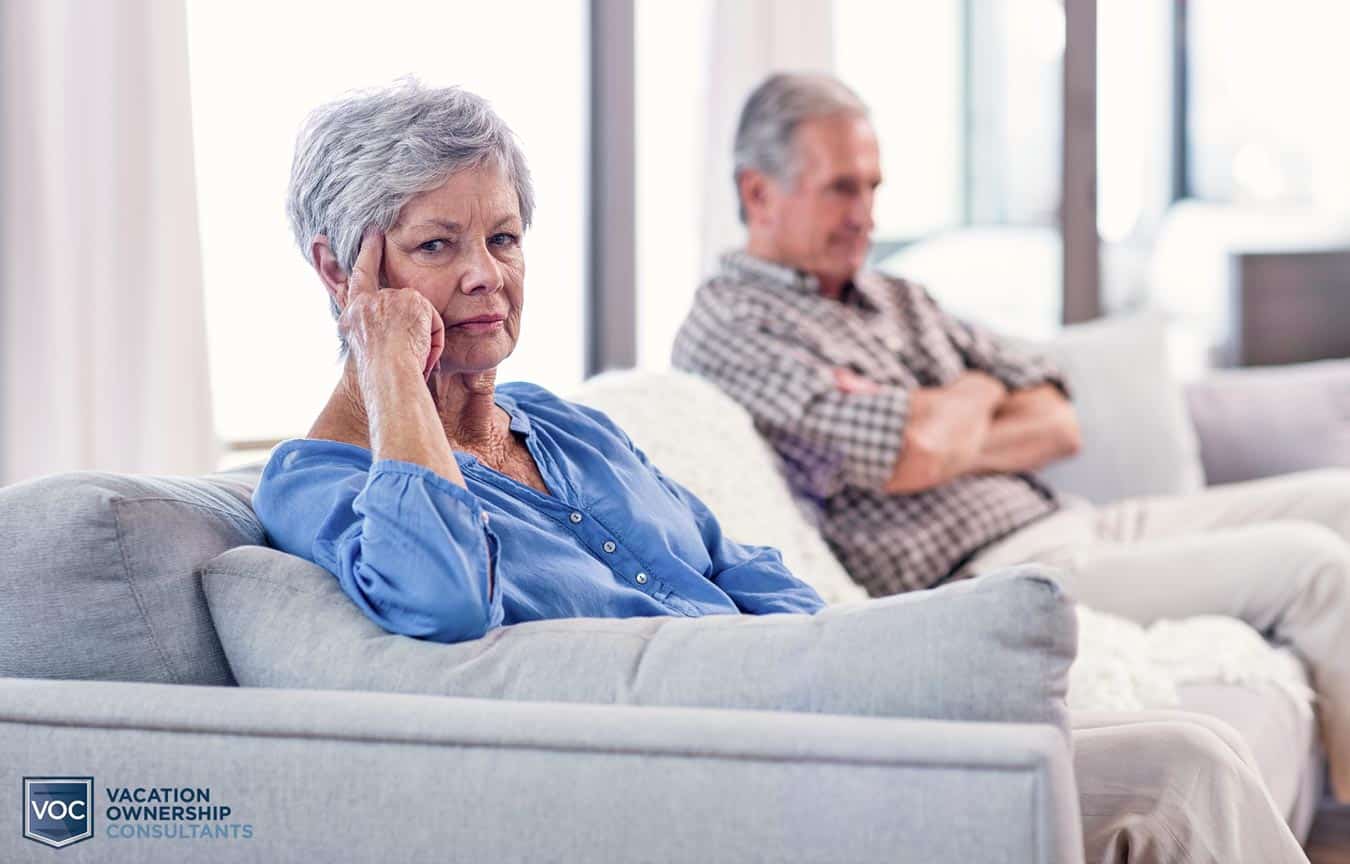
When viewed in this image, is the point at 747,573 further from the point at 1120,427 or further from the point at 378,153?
the point at 1120,427

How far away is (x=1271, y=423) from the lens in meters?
3.39

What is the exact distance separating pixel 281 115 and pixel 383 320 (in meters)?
1.37

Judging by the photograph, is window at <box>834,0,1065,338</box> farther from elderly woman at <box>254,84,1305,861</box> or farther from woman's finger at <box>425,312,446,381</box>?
woman's finger at <box>425,312,446,381</box>

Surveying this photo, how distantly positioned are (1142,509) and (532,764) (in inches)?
84.3

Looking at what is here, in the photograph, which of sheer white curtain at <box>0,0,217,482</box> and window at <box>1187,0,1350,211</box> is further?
window at <box>1187,0,1350,211</box>

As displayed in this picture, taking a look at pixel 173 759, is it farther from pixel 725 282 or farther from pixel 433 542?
pixel 725 282

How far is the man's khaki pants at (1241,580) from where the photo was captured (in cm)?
236

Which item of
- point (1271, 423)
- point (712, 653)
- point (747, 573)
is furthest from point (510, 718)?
point (1271, 423)

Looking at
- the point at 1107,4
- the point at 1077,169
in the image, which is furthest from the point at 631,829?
the point at 1107,4

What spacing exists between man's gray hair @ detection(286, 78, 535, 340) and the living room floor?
1.83m

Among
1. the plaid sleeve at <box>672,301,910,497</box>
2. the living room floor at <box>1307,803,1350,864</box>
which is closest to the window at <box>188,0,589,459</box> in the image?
the plaid sleeve at <box>672,301,910,497</box>

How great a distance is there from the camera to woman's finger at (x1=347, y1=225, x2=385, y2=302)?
149cm

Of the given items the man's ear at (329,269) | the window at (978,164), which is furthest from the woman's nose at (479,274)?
the window at (978,164)

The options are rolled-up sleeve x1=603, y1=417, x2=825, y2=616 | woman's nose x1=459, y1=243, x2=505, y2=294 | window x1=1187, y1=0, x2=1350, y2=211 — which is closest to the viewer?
woman's nose x1=459, y1=243, x2=505, y2=294
